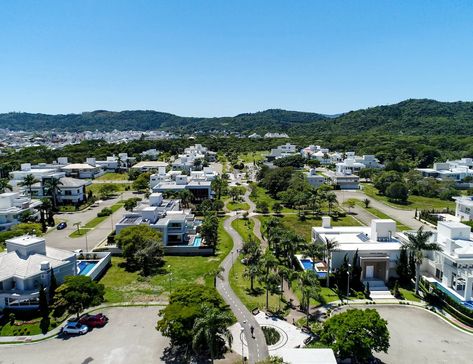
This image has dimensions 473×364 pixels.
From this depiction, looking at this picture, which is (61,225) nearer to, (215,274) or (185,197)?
(185,197)

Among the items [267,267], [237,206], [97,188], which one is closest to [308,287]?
[267,267]

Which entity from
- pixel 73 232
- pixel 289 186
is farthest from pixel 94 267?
pixel 289 186

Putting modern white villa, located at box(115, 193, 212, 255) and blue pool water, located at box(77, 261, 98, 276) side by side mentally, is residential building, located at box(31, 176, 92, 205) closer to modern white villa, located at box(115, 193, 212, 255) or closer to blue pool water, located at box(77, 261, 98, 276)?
modern white villa, located at box(115, 193, 212, 255)

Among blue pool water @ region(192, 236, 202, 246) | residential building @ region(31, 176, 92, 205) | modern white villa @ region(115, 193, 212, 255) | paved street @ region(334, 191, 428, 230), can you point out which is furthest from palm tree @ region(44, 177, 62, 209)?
paved street @ region(334, 191, 428, 230)

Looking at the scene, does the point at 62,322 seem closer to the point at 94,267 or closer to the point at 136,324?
the point at 136,324

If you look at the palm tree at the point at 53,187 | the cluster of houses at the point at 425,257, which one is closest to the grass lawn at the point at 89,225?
the palm tree at the point at 53,187

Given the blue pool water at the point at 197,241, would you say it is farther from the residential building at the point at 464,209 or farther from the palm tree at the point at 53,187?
the residential building at the point at 464,209

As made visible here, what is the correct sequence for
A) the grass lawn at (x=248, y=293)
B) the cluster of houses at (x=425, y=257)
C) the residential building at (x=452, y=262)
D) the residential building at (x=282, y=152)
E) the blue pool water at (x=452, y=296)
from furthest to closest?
1. the residential building at (x=282, y=152)
2. the cluster of houses at (x=425, y=257)
3. the residential building at (x=452, y=262)
4. the grass lawn at (x=248, y=293)
5. the blue pool water at (x=452, y=296)
